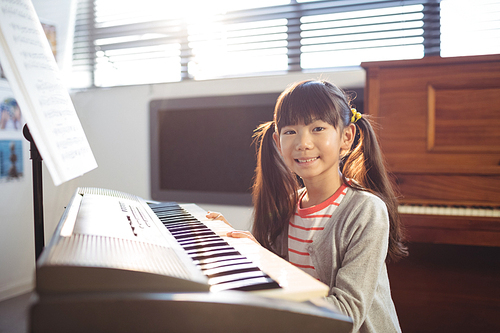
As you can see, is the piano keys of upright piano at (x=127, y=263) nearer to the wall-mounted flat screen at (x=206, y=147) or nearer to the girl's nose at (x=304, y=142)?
the girl's nose at (x=304, y=142)

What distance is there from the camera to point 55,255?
43 cm

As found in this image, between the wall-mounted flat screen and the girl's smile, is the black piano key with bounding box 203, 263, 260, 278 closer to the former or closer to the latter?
the girl's smile

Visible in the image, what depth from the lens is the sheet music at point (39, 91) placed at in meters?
0.53

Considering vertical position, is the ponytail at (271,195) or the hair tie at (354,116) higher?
the hair tie at (354,116)

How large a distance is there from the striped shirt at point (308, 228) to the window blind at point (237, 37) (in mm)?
1277

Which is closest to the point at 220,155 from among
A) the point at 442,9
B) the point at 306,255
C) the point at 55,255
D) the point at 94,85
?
the point at 94,85

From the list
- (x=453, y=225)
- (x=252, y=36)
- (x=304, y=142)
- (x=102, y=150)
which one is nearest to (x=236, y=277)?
(x=304, y=142)

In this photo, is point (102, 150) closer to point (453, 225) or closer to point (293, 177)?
point (293, 177)

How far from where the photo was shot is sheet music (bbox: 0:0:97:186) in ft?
1.73

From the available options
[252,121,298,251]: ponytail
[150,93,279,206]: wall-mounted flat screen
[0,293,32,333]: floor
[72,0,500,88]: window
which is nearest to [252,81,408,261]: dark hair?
[252,121,298,251]: ponytail

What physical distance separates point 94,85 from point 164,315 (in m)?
2.47

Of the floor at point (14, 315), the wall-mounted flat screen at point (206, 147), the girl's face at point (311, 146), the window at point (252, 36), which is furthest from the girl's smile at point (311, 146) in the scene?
the floor at point (14, 315)

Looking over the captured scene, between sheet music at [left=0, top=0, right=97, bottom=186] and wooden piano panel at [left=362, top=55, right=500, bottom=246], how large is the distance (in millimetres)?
1186

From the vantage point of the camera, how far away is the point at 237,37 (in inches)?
85.9
